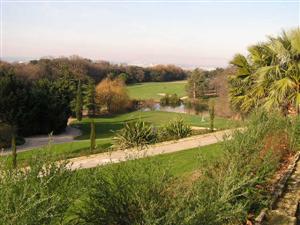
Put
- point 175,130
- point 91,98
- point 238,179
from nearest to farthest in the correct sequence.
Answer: point 238,179 → point 175,130 → point 91,98

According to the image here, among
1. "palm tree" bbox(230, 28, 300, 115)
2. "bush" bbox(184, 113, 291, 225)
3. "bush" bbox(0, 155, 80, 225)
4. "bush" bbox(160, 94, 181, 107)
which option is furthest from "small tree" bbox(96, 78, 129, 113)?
"bush" bbox(0, 155, 80, 225)

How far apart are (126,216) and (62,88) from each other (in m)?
39.1

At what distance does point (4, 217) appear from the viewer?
2.71m

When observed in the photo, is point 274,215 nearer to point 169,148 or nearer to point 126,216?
point 126,216

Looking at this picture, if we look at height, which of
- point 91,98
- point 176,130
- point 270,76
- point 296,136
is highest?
point 270,76

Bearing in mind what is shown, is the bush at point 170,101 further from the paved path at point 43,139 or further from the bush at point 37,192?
the bush at point 37,192

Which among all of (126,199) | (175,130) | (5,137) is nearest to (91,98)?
(5,137)

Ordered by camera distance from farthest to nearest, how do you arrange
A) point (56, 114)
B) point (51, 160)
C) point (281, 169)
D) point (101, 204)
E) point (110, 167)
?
point (56, 114) < point (281, 169) < point (110, 167) < point (101, 204) < point (51, 160)

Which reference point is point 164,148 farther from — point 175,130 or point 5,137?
point 5,137

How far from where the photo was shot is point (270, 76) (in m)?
11.2

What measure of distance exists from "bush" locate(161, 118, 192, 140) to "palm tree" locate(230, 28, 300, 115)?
8788 millimetres

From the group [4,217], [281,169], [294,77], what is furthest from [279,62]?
[4,217]

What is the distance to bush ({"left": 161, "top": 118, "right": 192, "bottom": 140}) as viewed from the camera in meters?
21.2

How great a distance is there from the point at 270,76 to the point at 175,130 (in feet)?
35.0
